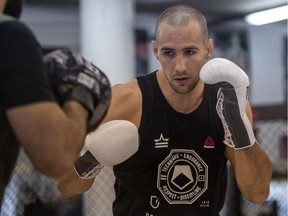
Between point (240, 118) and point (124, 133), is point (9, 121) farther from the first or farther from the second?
point (240, 118)

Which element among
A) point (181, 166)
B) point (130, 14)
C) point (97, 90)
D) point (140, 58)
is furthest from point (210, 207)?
point (140, 58)

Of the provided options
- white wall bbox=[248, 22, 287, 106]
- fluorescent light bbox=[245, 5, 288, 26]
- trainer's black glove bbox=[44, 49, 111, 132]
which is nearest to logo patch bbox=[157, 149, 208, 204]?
trainer's black glove bbox=[44, 49, 111, 132]

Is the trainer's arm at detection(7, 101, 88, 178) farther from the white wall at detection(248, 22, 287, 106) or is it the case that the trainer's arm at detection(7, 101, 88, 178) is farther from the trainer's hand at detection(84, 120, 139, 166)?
the white wall at detection(248, 22, 287, 106)

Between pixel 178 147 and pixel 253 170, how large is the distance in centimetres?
26

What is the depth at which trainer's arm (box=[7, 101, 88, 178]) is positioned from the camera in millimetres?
1027

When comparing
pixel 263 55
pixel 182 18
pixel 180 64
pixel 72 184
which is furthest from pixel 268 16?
pixel 72 184

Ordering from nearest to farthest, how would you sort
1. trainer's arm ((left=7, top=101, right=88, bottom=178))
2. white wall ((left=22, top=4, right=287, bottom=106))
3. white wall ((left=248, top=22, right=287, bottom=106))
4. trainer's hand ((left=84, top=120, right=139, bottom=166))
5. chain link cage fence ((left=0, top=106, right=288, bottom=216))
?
trainer's arm ((left=7, top=101, right=88, bottom=178)), trainer's hand ((left=84, top=120, right=139, bottom=166)), chain link cage fence ((left=0, top=106, right=288, bottom=216)), white wall ((left=22, top=4, right=287, bottom=106)), white wall ((left=248, top=22, right=287, bottom=106))

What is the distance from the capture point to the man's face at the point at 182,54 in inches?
70.7

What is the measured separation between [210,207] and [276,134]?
132 centimetres

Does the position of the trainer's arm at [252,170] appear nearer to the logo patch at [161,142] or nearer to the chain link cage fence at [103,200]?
the logo patch at [161,142]

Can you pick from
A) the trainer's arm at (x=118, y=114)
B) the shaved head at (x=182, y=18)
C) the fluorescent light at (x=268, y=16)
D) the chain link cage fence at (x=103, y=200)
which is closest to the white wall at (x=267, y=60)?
the fluorescent light at (x=268, y=16)

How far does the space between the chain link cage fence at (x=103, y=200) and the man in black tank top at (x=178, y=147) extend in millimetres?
858

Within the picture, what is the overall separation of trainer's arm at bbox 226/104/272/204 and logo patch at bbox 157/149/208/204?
0.12 metres

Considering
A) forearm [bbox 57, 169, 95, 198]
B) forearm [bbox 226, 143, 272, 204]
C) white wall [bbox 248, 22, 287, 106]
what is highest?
forearm [bbox 226, 143, 272, 204]
